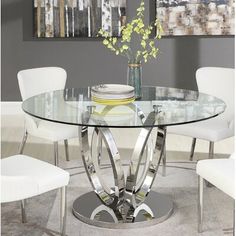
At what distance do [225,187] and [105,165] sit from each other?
190 cm

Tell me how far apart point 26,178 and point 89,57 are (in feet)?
13.3

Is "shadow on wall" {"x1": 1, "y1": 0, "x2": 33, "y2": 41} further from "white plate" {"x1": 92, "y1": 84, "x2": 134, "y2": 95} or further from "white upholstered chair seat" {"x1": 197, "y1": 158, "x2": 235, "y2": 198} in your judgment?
"white upholstered chair seat" {"x1": 197, "y1": 158, "x2": 235, "y2": 198}

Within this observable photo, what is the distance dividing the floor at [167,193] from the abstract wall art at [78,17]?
175 centimetres

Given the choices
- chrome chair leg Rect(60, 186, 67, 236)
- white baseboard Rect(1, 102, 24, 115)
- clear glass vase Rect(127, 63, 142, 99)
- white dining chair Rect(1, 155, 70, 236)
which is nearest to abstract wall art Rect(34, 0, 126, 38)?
white baseboard Rect(1, 102, 24, 115)

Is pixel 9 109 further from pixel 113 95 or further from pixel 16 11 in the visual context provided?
pixel 113 95

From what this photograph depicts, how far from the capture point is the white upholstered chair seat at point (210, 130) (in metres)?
4.11

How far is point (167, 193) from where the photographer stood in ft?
13.5

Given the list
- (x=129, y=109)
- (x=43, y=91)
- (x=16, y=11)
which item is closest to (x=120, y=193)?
(x=129, y=109)

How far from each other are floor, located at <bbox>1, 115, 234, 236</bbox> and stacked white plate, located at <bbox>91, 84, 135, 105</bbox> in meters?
0.77

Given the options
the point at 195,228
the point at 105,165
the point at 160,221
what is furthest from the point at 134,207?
the point at 105,165

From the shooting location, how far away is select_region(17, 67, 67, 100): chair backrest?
4387 millimetres

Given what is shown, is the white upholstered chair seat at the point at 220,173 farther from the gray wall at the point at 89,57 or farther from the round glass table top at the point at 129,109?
the gray wall at the point at 89,57

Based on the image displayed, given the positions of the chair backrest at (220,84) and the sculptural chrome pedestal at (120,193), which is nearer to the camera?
the sculptural chrome pedestal at (120,193)

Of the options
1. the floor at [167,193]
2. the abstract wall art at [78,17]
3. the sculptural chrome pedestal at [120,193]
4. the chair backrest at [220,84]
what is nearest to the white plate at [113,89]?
the sculptural chrome pedestal at [120,193]
